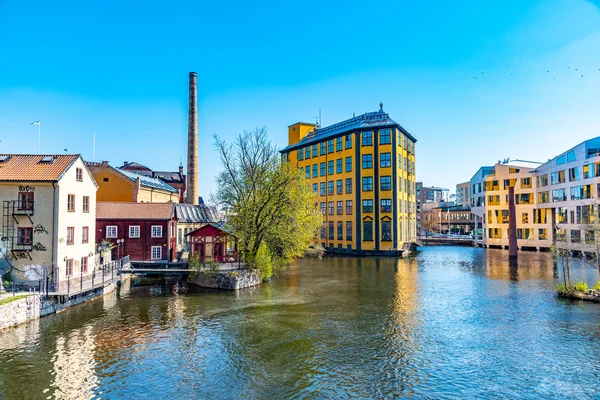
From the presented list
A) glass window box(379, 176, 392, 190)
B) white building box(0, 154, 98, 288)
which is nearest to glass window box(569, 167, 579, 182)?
glass window box(379, 176, 392, 190)

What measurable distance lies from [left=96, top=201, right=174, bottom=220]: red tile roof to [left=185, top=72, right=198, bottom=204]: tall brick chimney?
62.6 feet

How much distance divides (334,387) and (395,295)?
1746 cm

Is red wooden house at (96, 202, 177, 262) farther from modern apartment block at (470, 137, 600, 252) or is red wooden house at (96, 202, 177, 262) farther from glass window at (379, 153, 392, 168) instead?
modern apartment block at (470, 137, 600, 252)

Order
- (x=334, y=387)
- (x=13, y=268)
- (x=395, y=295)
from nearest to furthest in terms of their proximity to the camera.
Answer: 1. (x=334, y=387)
2. (x=13, y=268)
3. (x=395, y=295)

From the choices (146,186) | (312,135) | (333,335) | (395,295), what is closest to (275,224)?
(395,295)

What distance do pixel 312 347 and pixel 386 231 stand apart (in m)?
45.7

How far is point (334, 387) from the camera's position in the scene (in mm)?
15133

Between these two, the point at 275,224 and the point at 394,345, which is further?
the point at 275,224

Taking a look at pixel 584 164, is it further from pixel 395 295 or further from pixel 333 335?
pixel 333 335

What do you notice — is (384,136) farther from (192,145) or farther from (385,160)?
(192,145)

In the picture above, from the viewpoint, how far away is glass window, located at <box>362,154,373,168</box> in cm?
6475

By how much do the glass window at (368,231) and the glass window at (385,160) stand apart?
9596 millimetres

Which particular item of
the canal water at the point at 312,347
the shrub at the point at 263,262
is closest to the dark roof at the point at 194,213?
the shrub at the point at 263,262

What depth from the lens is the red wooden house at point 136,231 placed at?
141 ft
